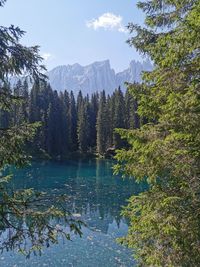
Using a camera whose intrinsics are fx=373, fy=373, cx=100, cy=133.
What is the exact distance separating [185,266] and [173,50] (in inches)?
196

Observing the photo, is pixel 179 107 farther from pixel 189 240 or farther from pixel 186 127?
pixel 189 240

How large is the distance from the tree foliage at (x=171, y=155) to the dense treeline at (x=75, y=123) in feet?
236

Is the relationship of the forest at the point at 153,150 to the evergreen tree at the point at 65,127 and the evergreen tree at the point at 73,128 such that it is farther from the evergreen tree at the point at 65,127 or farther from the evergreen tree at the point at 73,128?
the evergreen tree at the point at 73,128

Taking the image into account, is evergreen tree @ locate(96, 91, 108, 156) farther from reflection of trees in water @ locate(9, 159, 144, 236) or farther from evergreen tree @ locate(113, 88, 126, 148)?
reflection of trees in water @ locate(9, 159, 144, 236)

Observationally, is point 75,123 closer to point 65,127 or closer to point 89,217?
point 65,127

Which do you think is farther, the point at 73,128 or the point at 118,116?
the point at 73,128

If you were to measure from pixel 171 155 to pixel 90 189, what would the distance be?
33.8 meters

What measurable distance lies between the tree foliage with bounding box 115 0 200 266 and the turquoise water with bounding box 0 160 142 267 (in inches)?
99.9

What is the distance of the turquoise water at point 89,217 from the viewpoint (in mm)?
19141

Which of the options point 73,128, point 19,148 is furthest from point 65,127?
point 19,148

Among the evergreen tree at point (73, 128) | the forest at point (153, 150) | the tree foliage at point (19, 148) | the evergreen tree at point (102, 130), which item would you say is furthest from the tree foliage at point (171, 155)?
the evergreen tree at point (73, 128)

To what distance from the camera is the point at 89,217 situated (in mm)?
28688

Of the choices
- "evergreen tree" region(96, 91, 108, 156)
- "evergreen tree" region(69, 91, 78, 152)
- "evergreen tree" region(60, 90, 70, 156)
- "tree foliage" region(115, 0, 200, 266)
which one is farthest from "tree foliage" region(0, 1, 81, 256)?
"evergreen tree" region(69, 91, 78, 152)

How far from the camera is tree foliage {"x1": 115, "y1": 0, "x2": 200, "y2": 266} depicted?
8133 millimetres
